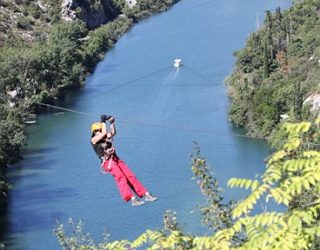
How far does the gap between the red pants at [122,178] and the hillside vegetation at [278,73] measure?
20.7 meters

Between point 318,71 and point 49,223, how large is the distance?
1863 cm

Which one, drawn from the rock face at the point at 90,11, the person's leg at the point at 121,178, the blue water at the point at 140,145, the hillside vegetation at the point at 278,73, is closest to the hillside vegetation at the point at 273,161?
the hillside vegetation at the point at 278,73

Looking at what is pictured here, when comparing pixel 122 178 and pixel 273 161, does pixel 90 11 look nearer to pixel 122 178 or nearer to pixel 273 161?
pixel 122 178

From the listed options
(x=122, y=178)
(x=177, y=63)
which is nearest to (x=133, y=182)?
(x=122, y=178)

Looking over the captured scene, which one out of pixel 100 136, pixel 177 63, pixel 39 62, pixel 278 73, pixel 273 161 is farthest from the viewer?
pixel 177 63

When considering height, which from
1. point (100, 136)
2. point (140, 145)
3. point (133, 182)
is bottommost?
point (140, 145)

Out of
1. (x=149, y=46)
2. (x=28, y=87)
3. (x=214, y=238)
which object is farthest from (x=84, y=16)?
(x=214, y=238)

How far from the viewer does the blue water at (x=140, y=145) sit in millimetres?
24984

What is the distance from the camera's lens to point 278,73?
40375 mm

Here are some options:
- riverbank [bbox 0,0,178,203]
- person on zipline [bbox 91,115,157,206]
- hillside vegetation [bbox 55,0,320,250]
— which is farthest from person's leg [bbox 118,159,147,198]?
riverbank [bbox 0,0,178,203]

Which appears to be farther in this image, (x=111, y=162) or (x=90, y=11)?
(x=90, y=11)

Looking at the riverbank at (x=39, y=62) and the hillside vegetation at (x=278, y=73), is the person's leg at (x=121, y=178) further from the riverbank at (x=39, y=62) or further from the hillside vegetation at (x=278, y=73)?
the hillside vegetation at (x=278, y=73)

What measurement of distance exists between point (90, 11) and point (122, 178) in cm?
5619

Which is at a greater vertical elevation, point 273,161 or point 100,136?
point 273,161
